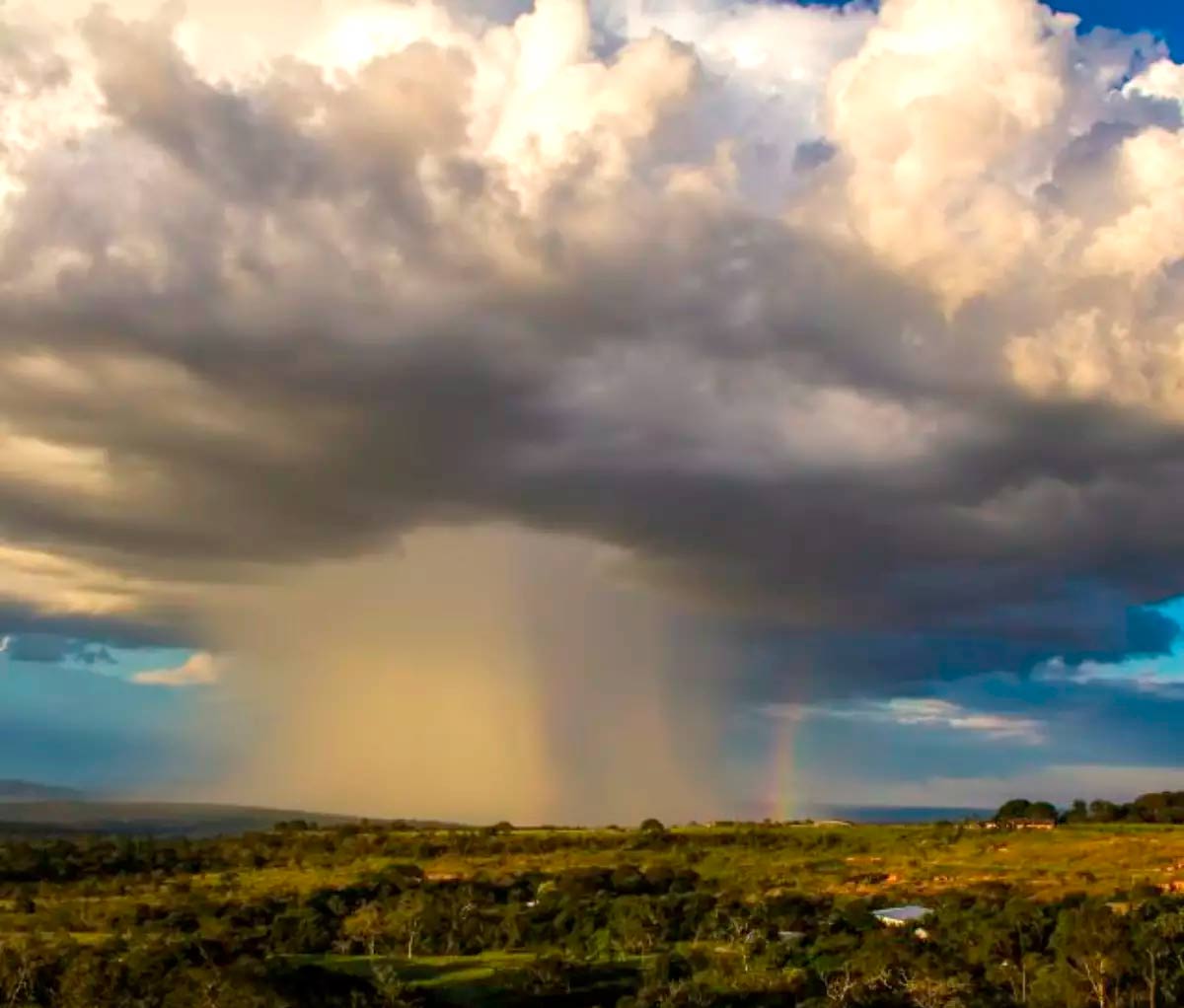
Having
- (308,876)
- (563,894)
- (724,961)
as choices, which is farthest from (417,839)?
(724,961)

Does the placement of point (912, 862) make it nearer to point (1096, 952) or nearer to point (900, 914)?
point (900, 914)

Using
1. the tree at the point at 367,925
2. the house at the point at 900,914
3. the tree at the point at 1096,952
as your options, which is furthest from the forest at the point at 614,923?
the house at the point at 900,914

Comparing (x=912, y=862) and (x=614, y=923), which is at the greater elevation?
(x=912, y=862)

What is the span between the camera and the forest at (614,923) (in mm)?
71688

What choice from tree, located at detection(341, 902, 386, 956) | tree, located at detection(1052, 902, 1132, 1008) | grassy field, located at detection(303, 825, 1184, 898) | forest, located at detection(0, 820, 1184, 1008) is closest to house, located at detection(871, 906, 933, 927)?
forest, located at detection(0, 820, 1184, 1008)

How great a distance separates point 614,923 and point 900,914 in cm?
2306

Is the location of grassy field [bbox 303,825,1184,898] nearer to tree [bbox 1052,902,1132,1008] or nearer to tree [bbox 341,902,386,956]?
tree [bbox 341,902,386,956]

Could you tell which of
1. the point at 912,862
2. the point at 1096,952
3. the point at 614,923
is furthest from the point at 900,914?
the point at 912,862

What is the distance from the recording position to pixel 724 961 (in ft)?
279

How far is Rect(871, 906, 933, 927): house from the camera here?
9969 centimetres

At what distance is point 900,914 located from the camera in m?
107

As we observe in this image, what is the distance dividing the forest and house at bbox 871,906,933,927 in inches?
68.9

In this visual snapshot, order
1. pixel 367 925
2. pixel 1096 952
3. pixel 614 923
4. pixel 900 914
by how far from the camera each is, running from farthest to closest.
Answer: pixel 367 925 → pixel 900 914 → pixel 614 923 → pixel 1096 952

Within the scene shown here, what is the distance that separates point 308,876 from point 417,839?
44648mm
